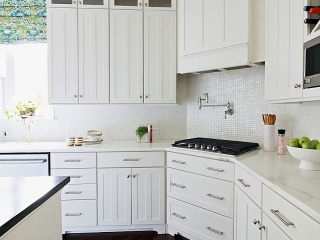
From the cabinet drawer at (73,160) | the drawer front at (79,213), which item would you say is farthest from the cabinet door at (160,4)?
the drawer front at (79,213)

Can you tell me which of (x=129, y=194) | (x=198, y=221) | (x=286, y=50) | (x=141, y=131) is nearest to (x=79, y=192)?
(x=129, y=194)

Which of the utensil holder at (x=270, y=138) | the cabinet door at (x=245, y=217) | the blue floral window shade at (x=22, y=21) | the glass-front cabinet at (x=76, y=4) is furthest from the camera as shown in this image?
the blue floral window shade at (x=22, y=21)

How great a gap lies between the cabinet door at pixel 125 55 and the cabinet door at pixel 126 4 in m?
0.05

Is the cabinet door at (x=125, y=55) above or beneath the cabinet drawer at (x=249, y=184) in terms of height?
above

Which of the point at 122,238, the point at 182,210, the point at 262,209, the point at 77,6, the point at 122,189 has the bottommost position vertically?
the point at 122,238

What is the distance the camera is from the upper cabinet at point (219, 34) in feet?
7.05

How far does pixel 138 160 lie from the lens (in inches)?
103

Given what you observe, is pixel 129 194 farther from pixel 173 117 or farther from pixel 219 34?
pixel 219 34

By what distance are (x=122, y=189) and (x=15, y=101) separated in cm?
181

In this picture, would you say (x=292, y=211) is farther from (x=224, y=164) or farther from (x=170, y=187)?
(x=170, y=187)

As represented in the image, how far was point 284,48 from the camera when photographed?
1.78 m

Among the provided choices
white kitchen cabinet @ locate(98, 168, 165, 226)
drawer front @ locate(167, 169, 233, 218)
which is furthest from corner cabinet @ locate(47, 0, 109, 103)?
drawer front @ locate(167, 169, 233, 218)

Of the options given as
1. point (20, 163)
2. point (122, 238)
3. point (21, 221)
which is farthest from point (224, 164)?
point (20, 163)

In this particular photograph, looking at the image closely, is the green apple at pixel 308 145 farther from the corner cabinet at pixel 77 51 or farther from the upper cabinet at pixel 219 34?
the corner cabinet at pixel 77 51
